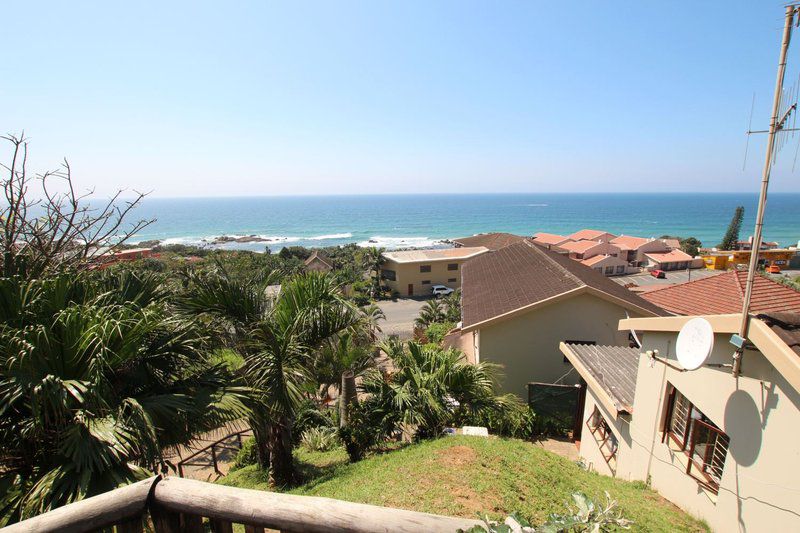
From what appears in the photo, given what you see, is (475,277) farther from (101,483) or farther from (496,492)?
(101,483)

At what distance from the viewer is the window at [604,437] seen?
324 inches

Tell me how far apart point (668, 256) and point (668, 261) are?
1676mm

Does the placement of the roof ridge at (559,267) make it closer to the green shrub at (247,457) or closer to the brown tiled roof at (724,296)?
the brown tiled roof at (724,296)

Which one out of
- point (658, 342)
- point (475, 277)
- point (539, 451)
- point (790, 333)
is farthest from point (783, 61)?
point (475, 277)

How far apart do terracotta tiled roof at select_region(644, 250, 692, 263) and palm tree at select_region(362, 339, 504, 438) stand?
171ft

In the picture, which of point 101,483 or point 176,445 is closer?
point 101,483

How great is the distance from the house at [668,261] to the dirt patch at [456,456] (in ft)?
177

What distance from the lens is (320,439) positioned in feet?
32.6

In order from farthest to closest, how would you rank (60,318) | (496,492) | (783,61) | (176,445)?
(496,492) < (176,445) < (783,61) < (60,318)

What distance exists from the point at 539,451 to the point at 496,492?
8.38ft

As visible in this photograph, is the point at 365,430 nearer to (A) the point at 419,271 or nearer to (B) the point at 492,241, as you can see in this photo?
(A) the point at 419,271

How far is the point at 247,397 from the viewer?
4.72 meters

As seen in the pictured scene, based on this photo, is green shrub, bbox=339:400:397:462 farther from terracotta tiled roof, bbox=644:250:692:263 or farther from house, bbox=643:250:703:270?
terracotta tiled roof, bbox=644:250:692:263

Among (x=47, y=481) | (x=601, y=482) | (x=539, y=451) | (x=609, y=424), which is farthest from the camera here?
(x=609, y=424)
